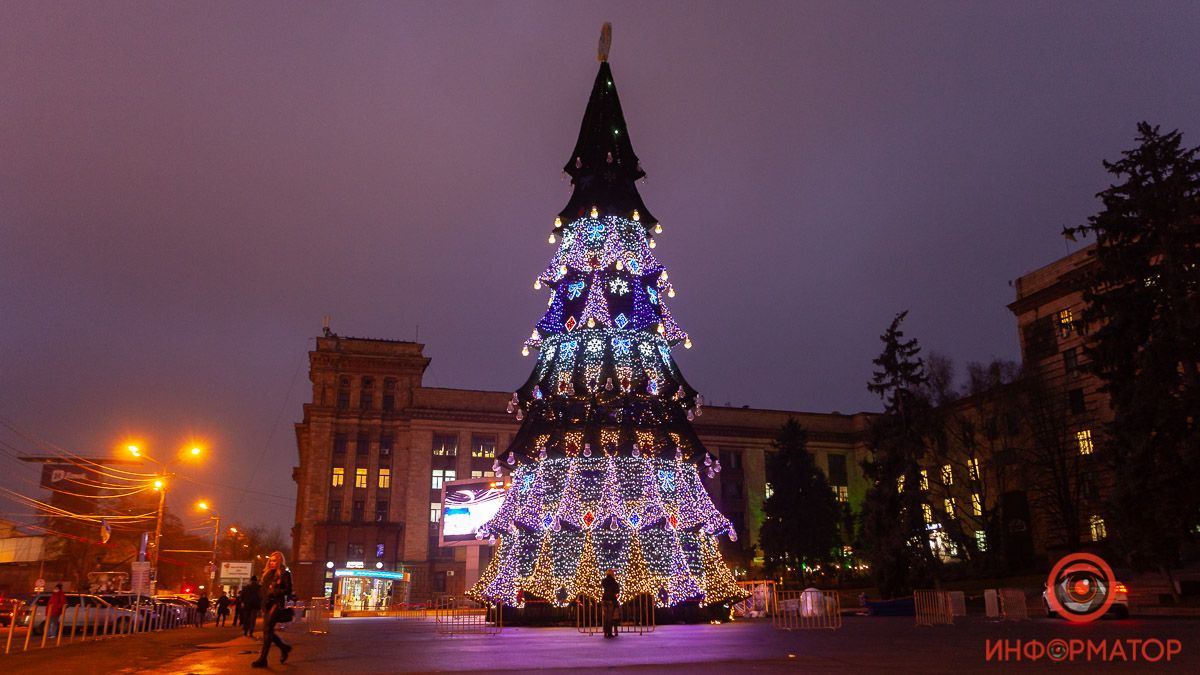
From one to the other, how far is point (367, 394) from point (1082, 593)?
62.5 m

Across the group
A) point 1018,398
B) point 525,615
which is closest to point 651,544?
point 525,615

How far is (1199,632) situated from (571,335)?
16.4m

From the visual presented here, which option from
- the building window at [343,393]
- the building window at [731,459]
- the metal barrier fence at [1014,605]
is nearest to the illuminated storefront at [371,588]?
the building window at [343,393]

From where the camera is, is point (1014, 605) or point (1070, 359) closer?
point (1014, 605)

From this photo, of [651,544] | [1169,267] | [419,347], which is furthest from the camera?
[419,347]

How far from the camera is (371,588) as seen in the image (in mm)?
66750

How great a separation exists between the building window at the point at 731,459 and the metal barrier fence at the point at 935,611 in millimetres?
55056

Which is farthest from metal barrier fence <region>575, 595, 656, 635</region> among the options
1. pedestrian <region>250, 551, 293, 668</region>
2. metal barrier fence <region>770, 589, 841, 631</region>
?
pedestrian <region>250, 551, 293, 668</region>

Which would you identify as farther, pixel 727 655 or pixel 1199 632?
pixel 1199 632

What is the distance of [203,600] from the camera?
3462 centimetres

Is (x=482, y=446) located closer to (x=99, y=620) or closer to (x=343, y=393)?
(x=343, y=393)

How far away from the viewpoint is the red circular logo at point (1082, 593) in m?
23.0

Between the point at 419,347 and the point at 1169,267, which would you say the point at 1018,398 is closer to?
the point at 1169,267

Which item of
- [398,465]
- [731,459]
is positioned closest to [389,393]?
[398,465]
